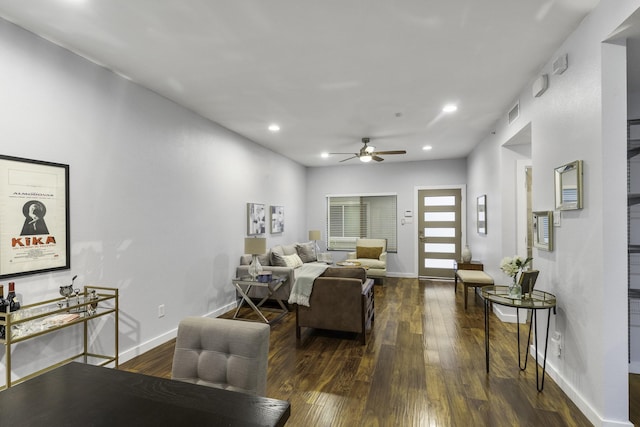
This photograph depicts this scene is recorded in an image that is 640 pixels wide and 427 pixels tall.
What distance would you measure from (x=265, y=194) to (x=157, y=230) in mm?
2696

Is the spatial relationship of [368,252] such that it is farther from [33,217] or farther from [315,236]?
[33,217]

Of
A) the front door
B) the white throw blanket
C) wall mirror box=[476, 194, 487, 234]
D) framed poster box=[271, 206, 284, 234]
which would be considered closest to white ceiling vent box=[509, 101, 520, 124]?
wall mirror box=[476, 194, 487, 234]

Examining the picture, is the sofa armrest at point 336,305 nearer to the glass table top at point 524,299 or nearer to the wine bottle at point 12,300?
the glass table top at point 524,299

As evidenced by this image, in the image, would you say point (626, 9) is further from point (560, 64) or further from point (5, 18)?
point (5, 18)

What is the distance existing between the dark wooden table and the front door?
6.75 m

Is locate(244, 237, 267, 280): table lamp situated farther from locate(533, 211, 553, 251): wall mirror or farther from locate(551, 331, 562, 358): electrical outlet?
locate(551, 331, 562, 358): electrical outlet

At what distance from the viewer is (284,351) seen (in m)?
3.33

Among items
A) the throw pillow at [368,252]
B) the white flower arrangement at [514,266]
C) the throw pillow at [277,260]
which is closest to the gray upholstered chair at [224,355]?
the white flower arrangement at [514,266]

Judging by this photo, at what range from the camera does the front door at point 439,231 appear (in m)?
7.15

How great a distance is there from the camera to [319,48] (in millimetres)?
2578

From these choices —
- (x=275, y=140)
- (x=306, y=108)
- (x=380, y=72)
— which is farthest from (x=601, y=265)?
(x=275, y=140)

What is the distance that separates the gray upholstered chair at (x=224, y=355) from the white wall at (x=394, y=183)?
6366mm

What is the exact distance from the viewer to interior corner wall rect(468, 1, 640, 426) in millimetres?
1983

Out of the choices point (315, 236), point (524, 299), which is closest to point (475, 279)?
point (524, 299)
